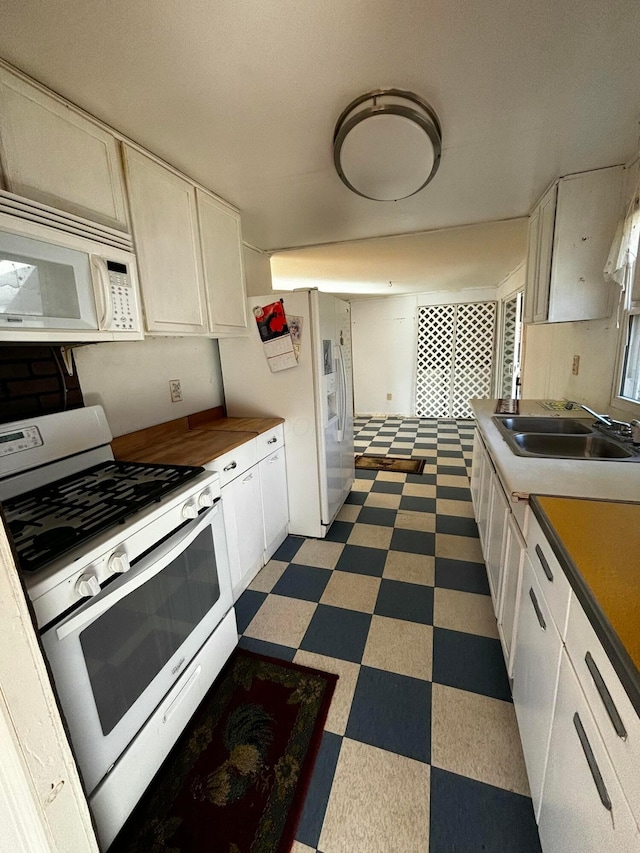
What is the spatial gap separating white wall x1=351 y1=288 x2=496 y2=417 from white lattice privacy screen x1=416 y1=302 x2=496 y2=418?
0.48 feet

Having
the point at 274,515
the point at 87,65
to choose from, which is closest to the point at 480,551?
the point at 274,515

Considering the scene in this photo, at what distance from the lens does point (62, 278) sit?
3.67 feet

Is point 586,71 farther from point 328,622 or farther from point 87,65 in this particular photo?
point 328,622

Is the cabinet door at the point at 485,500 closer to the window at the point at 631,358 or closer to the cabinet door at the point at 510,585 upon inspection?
the cabinet door at the point at 510,585

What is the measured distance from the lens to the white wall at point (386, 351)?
591 cm

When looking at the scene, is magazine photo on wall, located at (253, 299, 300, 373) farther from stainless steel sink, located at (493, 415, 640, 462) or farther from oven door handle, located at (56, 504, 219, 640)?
stainless steel sink, located at (493, 415, 640, 462)

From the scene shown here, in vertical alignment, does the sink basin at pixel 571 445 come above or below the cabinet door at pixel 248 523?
above

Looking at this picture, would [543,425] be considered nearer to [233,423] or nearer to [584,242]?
[584,242]

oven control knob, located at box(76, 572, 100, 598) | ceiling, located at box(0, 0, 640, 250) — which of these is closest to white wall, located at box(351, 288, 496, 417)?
ceiling, located at box(0, 0, 640, 250)

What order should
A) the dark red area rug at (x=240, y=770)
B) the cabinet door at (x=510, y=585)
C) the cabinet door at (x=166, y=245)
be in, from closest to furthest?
1. the dark red area rug at (x=240, y=770)
2. the cabinet door at (x=510, y=585)
3. the cabinet door at (x=166, y=245)

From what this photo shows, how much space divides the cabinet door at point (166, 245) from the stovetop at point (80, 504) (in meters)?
0.65

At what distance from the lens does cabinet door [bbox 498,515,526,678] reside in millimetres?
1224

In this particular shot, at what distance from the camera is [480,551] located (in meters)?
2.26

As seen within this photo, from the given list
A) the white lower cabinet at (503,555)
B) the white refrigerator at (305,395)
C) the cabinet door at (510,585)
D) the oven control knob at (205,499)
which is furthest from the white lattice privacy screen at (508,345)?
the oven control knob at (205,499)
